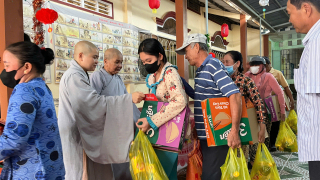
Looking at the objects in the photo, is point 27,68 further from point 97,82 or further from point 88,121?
point 97,82

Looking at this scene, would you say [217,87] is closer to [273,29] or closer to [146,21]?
[146,21]

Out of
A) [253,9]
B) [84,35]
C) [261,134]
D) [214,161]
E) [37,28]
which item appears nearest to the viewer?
[214,161]

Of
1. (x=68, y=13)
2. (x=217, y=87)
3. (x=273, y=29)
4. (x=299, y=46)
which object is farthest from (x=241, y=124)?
(x=299, y=46)

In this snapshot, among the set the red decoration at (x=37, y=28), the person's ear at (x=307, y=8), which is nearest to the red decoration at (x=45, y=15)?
the red decoration at (x=37, y=28)

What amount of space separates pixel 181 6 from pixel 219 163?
8.89 ft

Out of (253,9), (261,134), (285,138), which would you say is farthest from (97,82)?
(253,9)

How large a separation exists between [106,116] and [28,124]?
85 cm

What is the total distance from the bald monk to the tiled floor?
240cm

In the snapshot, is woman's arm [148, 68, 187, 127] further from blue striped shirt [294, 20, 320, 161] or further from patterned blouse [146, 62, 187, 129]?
blue striped shirt [294, 20, 320, 161]

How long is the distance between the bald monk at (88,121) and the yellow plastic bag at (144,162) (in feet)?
0.61

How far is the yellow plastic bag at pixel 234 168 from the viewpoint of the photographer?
1.80 m

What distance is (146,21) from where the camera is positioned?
5.86 m

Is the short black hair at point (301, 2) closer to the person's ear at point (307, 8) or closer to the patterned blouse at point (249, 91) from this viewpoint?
the person's ear at point (307, 8)

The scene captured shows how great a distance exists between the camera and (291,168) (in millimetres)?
3566
